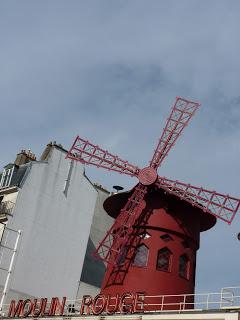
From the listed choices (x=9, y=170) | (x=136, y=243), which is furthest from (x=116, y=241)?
(x=9, y=170)

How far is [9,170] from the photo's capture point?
29.8 meters

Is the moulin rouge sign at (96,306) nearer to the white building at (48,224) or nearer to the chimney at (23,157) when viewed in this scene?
the white building at (48,224)

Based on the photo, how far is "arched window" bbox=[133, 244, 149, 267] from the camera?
2258 cm

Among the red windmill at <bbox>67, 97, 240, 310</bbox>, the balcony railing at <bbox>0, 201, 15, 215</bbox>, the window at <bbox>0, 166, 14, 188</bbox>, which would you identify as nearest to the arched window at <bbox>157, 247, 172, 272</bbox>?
the red windmill at <bbox>67, 97, 240, 310</bbox>

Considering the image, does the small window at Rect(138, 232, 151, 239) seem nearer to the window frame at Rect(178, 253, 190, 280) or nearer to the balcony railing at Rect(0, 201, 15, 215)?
the window frame at Rect(178, 253, 190, 280)

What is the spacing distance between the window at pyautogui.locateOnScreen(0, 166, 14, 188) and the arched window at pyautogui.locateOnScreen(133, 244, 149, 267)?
9.23 meters

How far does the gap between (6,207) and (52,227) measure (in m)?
2.83

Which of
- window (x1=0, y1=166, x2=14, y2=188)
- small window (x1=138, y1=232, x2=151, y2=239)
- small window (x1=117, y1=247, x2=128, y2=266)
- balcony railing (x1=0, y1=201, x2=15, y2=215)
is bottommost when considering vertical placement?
small window (x1=117, y1=247, x2=128, y2=266)

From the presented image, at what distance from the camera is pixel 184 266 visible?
76.4 feet

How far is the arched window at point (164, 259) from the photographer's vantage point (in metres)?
22.6

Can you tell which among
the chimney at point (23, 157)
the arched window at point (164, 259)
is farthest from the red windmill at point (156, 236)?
the chimney at point (23, 157)

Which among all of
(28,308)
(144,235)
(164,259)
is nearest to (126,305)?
(164,259)

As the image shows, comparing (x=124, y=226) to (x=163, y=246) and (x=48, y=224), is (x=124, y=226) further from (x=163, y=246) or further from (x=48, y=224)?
(x=48, y=224)

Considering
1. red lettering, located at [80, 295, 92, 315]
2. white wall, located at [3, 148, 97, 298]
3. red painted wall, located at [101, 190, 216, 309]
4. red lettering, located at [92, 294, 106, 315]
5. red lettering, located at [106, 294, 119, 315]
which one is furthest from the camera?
white wall, located at [3, 148, 97, 298]
